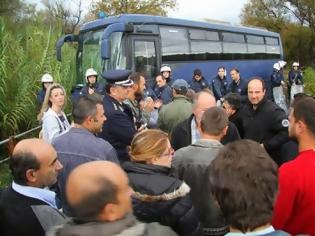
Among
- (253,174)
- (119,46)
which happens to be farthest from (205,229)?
(119,46)

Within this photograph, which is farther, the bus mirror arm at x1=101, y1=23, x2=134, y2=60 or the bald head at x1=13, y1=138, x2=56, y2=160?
the bus mirror arm at x1=101, y1=23, x2=134, y2=60

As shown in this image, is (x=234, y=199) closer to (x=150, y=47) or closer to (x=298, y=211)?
(x=298, y=211)

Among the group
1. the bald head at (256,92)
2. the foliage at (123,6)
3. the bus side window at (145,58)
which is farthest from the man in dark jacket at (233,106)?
the foliage at (123,6)

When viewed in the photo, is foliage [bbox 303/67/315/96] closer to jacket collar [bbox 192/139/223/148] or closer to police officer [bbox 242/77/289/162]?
police officer [bbox 242/77/289/162]

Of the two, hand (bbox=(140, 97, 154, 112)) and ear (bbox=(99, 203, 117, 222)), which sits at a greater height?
ear (bbox=(99, 203, 117, 222))

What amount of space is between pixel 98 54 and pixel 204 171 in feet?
37.4

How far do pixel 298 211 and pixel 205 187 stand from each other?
39.0 inches

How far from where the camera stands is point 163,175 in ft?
11.3

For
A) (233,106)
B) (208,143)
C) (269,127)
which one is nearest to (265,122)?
(269,127)

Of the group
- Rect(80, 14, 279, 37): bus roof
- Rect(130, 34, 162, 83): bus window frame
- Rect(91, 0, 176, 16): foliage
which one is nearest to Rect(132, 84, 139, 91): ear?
Rect(130, 34, 162, 83): bus window frame

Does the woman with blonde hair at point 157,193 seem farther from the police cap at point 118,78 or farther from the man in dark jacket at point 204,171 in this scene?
the police cap at point 118,78

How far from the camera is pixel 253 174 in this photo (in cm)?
239

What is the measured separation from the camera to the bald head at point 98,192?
219 cm

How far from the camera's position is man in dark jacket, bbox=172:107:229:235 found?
3.95 meters
